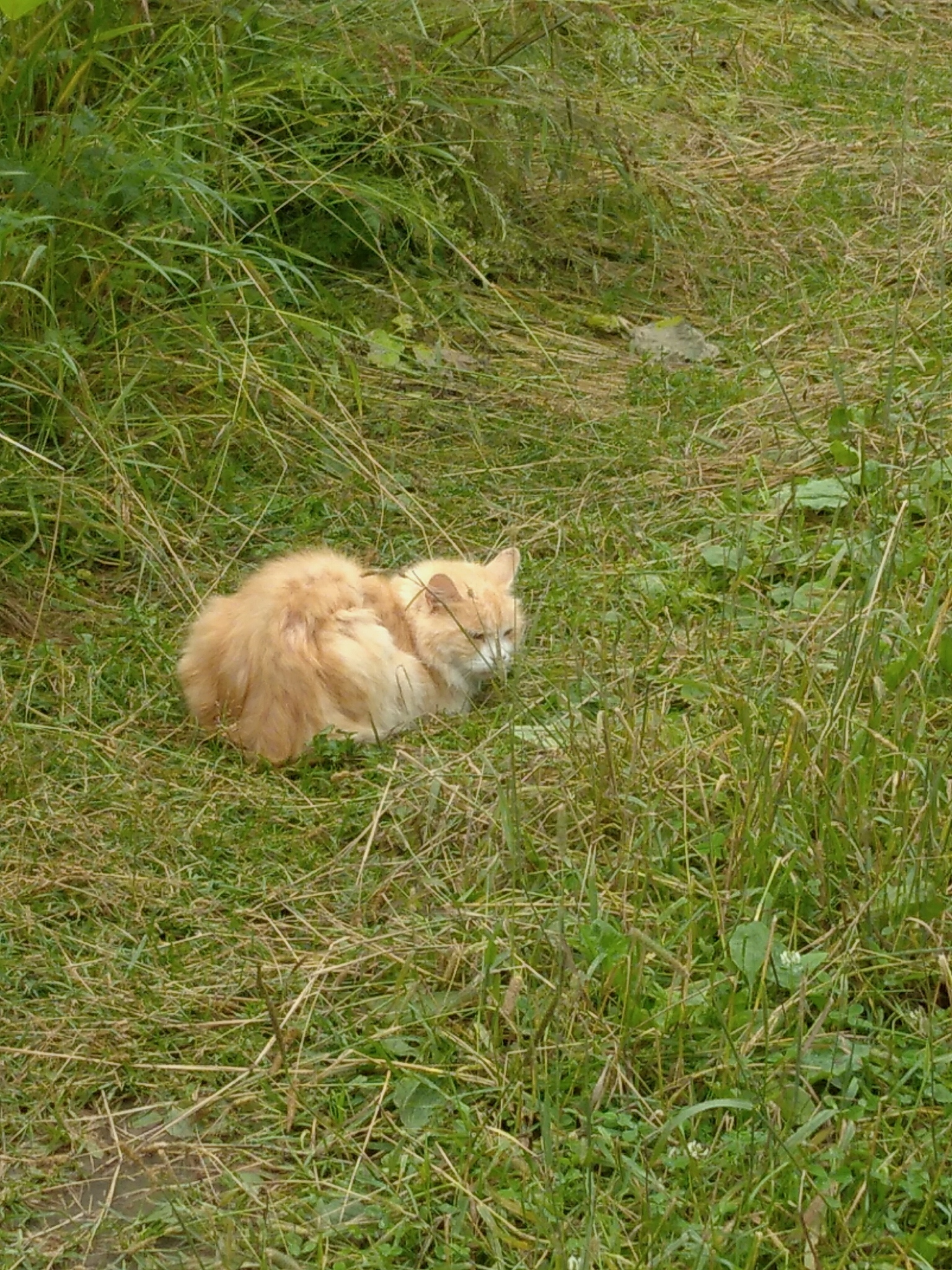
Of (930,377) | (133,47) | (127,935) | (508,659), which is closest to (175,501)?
(508,659)

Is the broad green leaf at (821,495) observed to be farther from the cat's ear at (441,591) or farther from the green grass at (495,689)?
the cat's ear at (441,591)

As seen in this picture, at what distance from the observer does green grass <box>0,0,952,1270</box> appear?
267 centimetres

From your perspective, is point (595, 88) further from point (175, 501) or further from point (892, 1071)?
point (892, 1071)

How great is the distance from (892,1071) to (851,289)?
4.03 metres

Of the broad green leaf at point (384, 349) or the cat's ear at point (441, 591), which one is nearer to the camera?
the cat's ear at point (441, 591)

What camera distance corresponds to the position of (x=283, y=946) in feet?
10.8

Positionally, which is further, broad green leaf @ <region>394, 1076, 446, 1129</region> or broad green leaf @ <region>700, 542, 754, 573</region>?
broad green leaf @ <region>700, 542, 754, 573</region>

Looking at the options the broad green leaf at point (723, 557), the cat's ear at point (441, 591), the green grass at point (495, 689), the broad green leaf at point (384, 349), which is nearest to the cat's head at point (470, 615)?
the cat's ear at point (441, 591)

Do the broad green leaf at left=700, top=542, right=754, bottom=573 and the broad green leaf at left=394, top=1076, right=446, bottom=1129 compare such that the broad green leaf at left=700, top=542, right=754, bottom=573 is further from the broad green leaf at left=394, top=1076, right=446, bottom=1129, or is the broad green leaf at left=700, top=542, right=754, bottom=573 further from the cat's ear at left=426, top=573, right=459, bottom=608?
the broad green leaf at left=394, top=1076, right=446, bottom=1129

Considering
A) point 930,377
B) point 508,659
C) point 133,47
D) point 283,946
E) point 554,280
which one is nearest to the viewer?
point 283,946

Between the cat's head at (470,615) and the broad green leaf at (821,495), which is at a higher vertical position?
the broad green leaf at (821,495)

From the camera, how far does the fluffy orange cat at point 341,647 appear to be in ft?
13.3

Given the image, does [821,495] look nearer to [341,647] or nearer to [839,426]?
[839,426]

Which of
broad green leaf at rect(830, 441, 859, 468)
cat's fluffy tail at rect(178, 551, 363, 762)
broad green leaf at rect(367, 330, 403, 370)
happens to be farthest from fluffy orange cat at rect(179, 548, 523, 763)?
broad green leaf at rect(367, 330, 403, 370)
